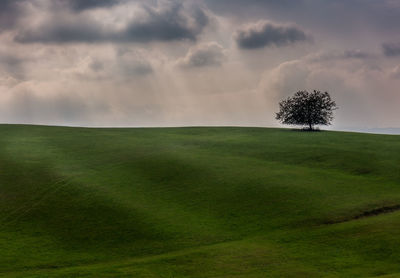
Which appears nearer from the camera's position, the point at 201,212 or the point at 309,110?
Answer: the point at 201,212

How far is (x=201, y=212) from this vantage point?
35.1 m

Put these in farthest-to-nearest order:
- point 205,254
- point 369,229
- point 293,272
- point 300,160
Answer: point 300,160 → point 369,229 → point 205,254 → point 293,272

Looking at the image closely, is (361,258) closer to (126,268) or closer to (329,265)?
(329,265)

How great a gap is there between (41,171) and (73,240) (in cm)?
1747

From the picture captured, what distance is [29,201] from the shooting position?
38844mm

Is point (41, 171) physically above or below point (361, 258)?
above

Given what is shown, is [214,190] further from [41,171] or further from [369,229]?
[41,171]

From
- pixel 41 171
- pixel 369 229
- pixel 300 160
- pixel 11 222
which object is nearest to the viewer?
pixel 369 229

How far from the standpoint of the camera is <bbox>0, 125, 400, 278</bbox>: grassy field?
26.5 meters

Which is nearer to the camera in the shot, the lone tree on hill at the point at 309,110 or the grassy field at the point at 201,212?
the grassy field at the point at 201,212

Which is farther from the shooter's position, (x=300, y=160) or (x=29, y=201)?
(x=300, y=160)

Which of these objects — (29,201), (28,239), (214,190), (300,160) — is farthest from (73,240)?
(300,160)

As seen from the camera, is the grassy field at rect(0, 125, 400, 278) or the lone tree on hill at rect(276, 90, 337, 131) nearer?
the grassy field at rect(0, 125, 400, 278)

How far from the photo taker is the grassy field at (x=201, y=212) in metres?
26.5
